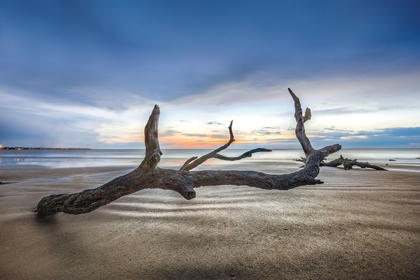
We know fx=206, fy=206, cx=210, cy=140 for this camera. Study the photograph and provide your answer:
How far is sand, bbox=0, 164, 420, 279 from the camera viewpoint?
84.1 inches

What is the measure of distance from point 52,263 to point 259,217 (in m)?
3.02

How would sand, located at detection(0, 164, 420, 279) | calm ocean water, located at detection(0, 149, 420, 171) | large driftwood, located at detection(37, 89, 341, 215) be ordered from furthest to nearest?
calm ocean water, located at detection(0, 149, 420, 171) < large driftwood, located at detection(37, 89, 341, 215) < sand, located at detection(0, 164, 420, 279)

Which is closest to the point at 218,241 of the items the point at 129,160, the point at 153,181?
the point at 153,181

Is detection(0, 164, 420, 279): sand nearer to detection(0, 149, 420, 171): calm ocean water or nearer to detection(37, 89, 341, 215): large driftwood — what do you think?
detection(37, 89, 341, 215): large driftwood

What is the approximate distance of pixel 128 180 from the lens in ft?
11.1

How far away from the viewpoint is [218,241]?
2.79m

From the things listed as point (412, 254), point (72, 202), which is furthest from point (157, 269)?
point (412, 254)

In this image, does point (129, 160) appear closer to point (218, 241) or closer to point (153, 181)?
point (153, 181)

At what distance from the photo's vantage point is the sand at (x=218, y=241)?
214cm

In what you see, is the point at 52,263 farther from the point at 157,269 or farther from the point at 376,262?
the point at 376,262

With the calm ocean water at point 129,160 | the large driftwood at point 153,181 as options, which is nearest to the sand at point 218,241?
the large driftwood at point 153,181

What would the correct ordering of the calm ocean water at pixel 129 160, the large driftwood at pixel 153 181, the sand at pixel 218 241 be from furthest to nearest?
the calm ocean water at pixel 129 160, the large driftwood at pixel 153 181, the sand at pixel 218 241

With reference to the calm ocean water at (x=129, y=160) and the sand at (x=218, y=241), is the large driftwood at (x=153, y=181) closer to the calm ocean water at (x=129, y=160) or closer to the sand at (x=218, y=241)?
the sand at (x=218, y=241)

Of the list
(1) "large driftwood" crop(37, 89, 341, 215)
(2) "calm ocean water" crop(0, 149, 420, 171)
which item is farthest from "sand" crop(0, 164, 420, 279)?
(2) "calm ocean water" crop(0, 149, 420, 171)
